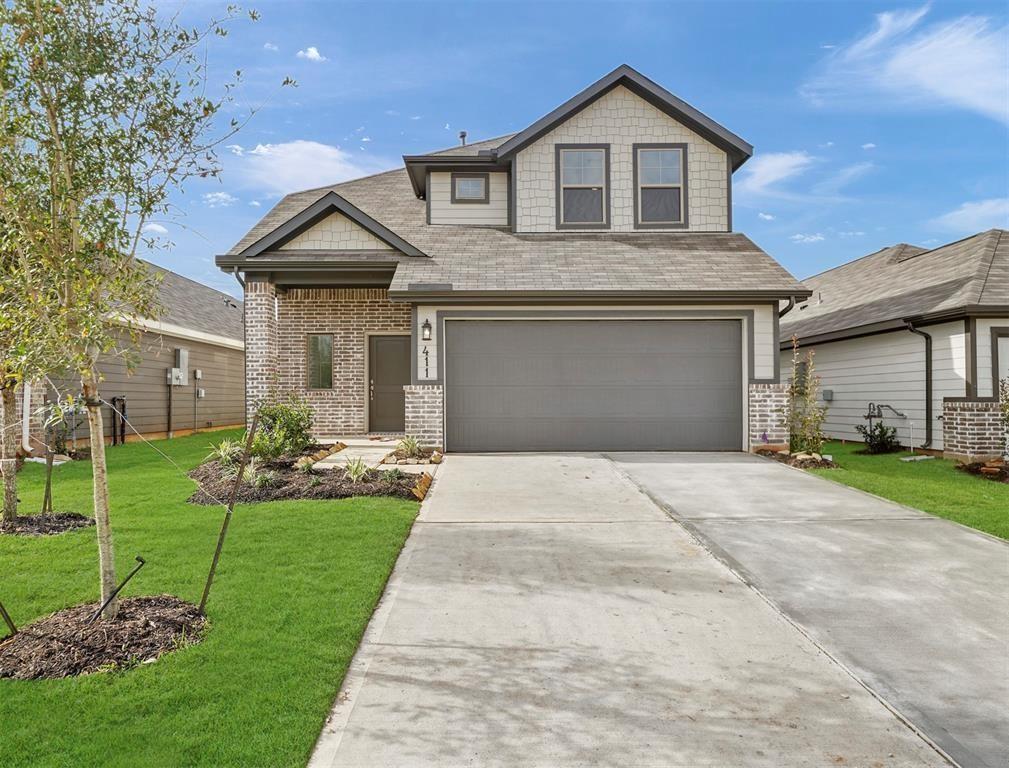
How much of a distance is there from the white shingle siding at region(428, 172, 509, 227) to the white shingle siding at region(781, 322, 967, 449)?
8.47 m

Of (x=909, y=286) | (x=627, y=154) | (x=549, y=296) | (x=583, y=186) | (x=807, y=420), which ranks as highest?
(x=627, y=154)

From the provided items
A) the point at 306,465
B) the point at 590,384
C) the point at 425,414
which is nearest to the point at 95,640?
the point at 306,465

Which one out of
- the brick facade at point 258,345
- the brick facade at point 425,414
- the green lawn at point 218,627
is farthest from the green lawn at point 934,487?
the brick facade at point 258,345

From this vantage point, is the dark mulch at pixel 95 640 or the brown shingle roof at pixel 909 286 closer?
the dark mulch at pixel 95 640

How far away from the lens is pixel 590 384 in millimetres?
11133


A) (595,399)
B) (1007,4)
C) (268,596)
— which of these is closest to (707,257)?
(595,399)

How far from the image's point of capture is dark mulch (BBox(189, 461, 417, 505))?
7270mm

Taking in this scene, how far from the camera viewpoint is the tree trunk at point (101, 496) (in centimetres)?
345

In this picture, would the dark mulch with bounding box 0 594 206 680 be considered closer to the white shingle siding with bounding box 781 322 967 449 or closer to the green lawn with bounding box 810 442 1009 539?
the green lawn with bounding box 810 442 1009 539

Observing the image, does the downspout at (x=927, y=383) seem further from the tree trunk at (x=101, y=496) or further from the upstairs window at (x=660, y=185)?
the tree trunk at (x=101, y=496)

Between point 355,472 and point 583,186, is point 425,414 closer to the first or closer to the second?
point 355,472

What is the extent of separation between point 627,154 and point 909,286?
7093mm

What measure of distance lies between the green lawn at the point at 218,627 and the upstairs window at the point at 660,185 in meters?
8.89

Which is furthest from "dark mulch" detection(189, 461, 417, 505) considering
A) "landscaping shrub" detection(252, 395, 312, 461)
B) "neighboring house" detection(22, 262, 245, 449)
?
"neighboring house" detection(22, 262, 245, 449)
